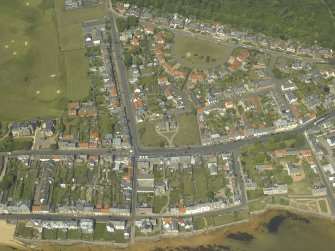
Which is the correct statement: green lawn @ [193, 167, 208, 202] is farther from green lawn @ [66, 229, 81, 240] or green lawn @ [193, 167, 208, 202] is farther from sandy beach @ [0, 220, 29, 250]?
sandy beach @ [0, 220, 29, 250]

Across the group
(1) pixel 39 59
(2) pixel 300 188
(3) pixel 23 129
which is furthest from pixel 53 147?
(2) pixel 300 188

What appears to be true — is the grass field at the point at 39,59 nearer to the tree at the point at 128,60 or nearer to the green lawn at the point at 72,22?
the green lawn at the point at 72,22

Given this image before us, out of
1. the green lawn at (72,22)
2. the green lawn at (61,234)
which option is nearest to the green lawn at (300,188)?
the green lawn at (61,234)

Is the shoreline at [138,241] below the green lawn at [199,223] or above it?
below

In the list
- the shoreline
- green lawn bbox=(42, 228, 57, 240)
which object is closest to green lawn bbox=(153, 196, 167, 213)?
the shoreline

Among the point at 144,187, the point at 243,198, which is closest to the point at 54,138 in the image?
the point at 144,187
